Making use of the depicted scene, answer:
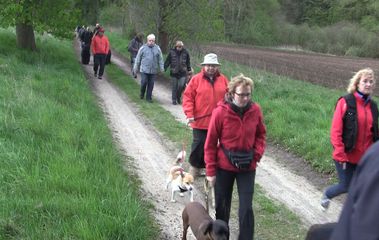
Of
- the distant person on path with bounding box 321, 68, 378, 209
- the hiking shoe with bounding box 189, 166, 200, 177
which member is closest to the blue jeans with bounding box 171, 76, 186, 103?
the hiking shoe with bounding box 189, 166, 200, 177

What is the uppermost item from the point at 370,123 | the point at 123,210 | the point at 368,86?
the point at 368,86

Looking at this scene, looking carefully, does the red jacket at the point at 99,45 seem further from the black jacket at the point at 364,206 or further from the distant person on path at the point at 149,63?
the black jacket at the point at 364,206

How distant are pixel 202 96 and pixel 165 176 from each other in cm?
163

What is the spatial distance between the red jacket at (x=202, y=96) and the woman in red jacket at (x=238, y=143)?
197 centimetres

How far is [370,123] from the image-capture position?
18.8ft

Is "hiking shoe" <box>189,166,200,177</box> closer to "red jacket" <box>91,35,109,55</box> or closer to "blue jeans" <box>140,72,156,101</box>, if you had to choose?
"blue jeans" <box>140,72,156,101</box>

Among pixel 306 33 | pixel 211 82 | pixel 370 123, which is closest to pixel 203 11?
pixel 211 82

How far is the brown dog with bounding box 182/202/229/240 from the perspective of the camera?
13.7 ft

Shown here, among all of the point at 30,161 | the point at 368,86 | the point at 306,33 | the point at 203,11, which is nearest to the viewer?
the point at 368,86

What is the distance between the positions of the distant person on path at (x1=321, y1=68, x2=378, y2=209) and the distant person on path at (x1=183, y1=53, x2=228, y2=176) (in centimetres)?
185

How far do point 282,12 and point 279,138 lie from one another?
81.6 meters

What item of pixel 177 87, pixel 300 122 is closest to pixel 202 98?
pixel 300 122

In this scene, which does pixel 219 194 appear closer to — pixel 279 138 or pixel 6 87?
pixel 279 138

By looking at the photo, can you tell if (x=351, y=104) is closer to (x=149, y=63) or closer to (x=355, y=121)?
(x=355, y=121)
